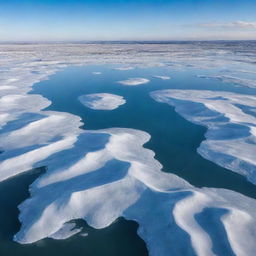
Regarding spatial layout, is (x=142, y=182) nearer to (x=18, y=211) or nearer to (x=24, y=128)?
(x=18, y=211)

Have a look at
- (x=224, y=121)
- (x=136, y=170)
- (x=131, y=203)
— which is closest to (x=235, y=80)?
(x=224, y=121)

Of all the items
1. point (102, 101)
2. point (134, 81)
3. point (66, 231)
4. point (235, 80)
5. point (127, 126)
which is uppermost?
point (66, 231)

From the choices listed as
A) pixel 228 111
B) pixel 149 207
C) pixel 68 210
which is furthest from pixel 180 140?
pixel 68 210

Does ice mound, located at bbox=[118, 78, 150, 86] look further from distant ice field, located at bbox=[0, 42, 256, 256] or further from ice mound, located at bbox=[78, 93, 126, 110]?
distant ice field, located at bbox=[0, 42, 256, 256]

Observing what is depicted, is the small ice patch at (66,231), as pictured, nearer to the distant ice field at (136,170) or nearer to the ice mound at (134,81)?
the distant ice field at (136,170)

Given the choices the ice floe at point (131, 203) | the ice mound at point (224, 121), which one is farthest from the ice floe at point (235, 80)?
the ice floe at point (131, 203)

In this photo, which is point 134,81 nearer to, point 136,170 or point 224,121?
point 224,121
